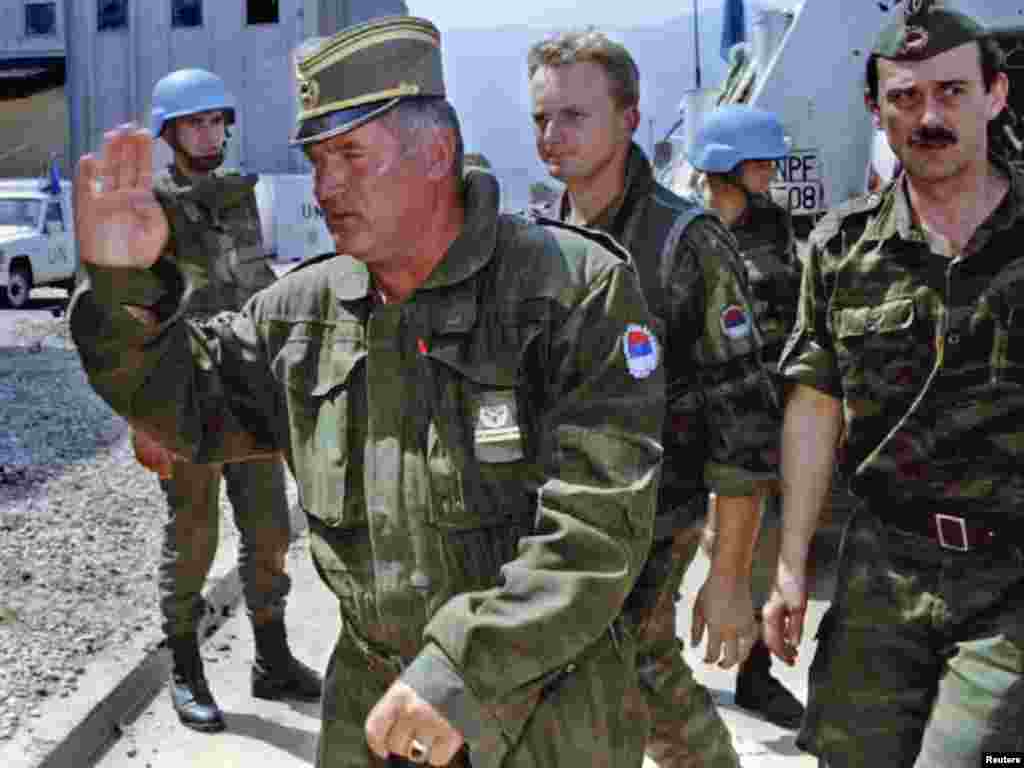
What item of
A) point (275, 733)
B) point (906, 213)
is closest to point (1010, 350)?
point (906, 213)

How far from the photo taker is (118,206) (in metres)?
2.23

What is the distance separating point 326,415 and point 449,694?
0.59 m

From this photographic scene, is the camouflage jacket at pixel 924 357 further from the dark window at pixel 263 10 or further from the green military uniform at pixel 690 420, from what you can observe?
the dark window at pixel 263 10

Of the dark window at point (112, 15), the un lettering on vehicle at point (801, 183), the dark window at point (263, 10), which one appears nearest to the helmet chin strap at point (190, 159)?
the un lettering on vehicle at point (801, 183)

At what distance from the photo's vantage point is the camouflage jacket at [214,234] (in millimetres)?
4785

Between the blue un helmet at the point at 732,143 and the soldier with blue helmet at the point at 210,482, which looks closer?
the soldier with blue helmet at the point at 210,482

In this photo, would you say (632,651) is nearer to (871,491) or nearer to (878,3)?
(871,491)

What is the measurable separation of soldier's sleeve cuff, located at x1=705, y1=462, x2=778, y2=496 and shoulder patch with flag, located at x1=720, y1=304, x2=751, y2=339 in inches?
12.0

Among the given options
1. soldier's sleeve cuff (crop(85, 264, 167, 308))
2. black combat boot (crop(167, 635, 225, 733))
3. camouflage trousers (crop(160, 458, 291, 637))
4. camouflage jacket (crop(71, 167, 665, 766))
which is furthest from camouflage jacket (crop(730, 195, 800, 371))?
soldier's sleeve cuff (crop(85, 264, 167, 308))

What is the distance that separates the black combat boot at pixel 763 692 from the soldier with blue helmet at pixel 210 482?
1503mm

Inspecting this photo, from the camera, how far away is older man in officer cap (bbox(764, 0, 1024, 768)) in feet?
8.96

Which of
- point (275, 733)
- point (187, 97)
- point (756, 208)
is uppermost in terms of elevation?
point (187, 97)

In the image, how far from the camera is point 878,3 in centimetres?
819

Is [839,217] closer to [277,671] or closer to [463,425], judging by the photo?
[463,425]
